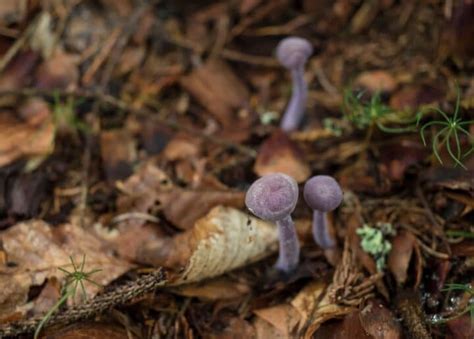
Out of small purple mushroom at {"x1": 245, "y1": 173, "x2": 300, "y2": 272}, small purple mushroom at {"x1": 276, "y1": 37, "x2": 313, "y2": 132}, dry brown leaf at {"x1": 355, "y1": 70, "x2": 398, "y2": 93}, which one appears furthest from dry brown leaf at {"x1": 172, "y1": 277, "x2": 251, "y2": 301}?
dry brown leaf at {"x1": 355, "y1": 70, "x2": 398, "y2": 93}

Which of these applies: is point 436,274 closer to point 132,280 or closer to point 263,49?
point 132,280

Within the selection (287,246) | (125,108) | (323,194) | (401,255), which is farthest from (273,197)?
(125,108)

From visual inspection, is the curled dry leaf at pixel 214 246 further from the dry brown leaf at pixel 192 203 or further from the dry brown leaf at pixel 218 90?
the dry brown leaf at pixel 218 90

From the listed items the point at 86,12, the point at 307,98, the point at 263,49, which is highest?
the point at 86,12

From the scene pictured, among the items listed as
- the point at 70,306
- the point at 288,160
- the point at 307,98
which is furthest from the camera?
the point at 307,98

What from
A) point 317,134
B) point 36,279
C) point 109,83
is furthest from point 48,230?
point 317,134

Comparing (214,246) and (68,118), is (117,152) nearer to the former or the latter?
(68,118)
